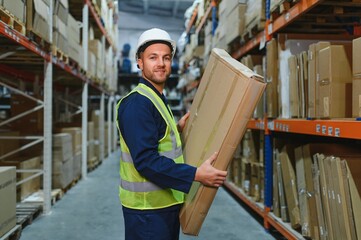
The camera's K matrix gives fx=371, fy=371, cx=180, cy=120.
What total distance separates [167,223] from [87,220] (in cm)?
271

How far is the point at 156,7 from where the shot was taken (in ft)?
56.9

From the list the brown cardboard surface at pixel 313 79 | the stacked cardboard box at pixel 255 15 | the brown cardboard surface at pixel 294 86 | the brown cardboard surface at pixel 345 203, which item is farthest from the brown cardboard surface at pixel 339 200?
the stacked cardboard box at pixel 255 15

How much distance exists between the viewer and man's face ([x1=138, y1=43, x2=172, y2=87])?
2.11 meters

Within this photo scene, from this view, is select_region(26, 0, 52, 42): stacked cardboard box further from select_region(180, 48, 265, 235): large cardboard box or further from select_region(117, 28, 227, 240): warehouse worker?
select_region(180, 48, 265, 235): large cardboard box

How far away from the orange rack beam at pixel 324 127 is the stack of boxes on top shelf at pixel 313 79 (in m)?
0.07

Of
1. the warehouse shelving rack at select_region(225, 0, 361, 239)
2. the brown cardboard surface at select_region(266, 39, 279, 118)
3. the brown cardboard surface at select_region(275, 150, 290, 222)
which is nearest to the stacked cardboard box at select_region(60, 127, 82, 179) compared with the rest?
the warehouse shelving rack at select_region(225, 0, 361, 239)

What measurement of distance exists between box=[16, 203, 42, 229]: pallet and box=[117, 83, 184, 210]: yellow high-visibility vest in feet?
7.73

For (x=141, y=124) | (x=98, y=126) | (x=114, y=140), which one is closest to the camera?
(x=141, y=124)

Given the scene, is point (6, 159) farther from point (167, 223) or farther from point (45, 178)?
point (167, 223)

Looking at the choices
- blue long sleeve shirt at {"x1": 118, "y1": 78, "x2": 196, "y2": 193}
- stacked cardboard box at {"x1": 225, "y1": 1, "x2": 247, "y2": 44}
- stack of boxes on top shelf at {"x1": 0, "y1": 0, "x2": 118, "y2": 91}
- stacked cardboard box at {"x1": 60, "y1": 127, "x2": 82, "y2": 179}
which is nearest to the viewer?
blue long sleeve shirt at {"x1": 118, "y1": 78, "x2": 196, "y2": 193}

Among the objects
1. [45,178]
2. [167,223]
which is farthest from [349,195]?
[45,178]

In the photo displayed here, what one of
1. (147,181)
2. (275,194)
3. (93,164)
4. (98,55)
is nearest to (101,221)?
(275,194)

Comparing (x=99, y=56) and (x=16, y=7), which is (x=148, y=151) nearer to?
(x=16, y=7)

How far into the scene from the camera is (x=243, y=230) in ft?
13.7
